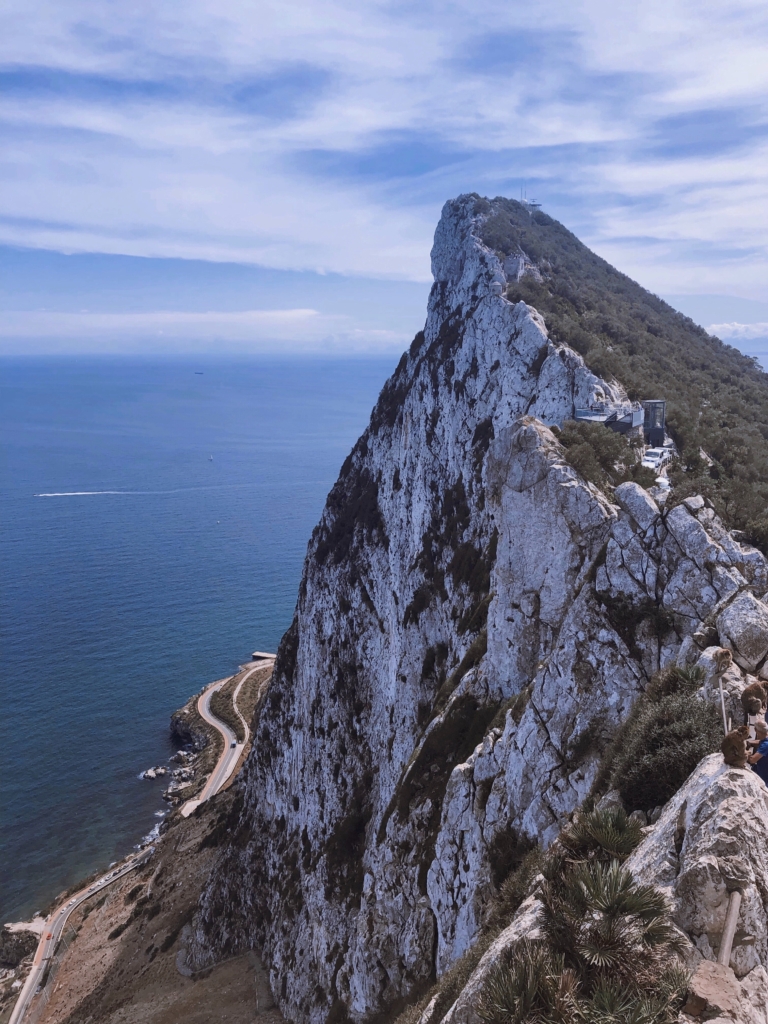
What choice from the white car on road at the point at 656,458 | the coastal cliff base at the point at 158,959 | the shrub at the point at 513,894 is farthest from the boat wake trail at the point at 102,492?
the shrub at the point at 513,894

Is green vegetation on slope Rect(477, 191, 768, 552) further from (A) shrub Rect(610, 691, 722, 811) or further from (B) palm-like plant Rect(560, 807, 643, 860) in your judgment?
(B) palm-like plant Rect(560, 807, 643, 860)

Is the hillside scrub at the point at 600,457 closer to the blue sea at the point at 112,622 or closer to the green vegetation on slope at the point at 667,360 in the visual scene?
the green vegetation on slope at the point at 667,360

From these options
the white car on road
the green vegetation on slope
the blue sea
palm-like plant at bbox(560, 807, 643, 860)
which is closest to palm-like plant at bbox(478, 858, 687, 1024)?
palm-like plant at bbox(560, 807, 643, 860)

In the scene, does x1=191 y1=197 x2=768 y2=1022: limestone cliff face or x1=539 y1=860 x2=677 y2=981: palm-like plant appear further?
x1=191 y1=197 x2=768 y2=1022: limestone cliff face

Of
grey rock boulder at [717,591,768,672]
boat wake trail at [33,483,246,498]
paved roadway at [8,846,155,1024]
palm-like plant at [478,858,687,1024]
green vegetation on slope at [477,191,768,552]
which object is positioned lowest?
paved roadway at [8,846,155,1024]

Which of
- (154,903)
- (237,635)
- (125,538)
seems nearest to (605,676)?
(154,903)
